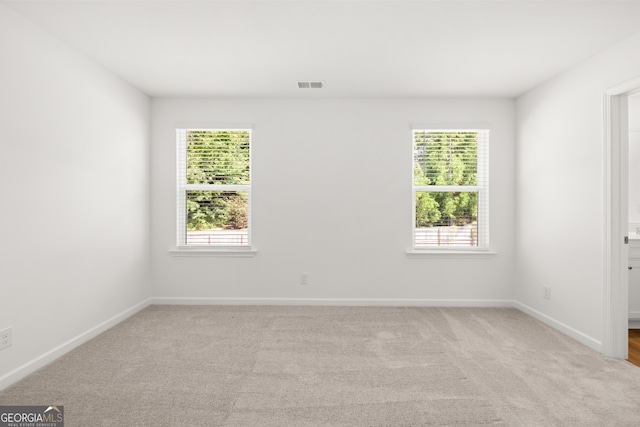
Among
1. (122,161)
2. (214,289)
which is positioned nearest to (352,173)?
(214,289)

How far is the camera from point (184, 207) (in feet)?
15.0

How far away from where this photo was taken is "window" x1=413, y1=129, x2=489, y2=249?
14.9ft

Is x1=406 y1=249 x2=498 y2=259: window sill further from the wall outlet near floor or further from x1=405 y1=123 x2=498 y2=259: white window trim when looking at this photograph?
the wall outlet near floor

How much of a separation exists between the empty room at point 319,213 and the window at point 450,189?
0.03 m

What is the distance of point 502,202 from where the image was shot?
14.7ft

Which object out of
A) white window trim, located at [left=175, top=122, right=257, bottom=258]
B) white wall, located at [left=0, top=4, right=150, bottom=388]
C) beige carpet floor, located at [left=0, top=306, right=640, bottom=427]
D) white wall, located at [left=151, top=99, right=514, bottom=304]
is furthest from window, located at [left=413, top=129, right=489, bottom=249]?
white wall, located at [left=0, top=4, right=150, bottom=388]

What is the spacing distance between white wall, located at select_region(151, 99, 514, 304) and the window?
129 millimetres

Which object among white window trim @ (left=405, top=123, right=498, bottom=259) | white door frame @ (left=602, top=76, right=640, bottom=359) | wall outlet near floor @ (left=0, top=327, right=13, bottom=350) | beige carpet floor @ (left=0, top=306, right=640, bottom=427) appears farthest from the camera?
white window trim @ (left=405, top=123, right=498, bottom=259)

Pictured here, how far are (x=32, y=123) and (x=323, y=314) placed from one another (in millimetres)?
3148

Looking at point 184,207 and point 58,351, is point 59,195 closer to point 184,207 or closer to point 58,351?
point 58,351

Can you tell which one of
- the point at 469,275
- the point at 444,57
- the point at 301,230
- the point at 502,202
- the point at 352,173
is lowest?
the point at 469,275

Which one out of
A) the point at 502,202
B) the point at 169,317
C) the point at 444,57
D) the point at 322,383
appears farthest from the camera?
the point at 502,202

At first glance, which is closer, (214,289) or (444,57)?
(444,57)

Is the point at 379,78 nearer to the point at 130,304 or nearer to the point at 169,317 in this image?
the point at 169,317
